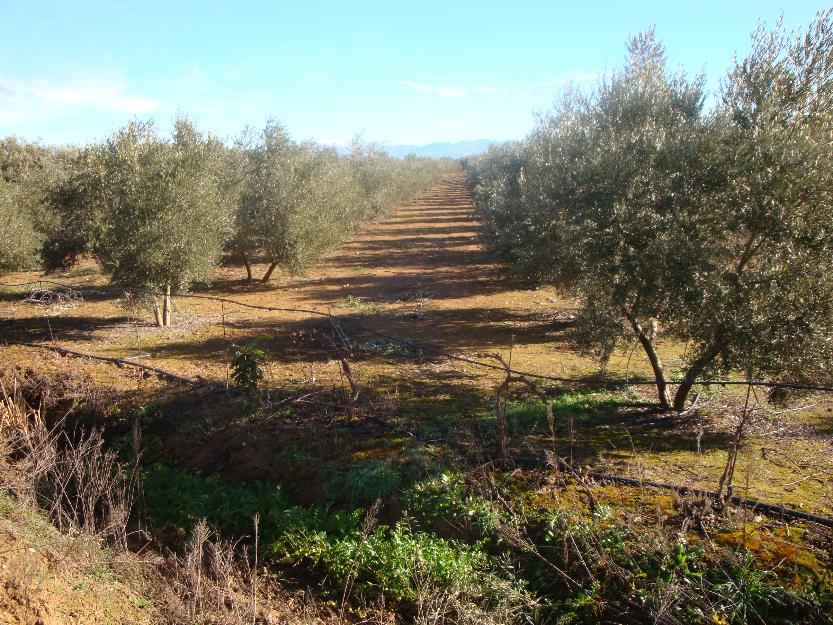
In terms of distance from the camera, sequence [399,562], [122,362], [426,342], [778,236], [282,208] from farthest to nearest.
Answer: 1. [282,208]
2. [426,342]
3. [122,362]
4. [778,236]
5. [399,562]

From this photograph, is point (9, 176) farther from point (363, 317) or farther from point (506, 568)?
point (506, 568)

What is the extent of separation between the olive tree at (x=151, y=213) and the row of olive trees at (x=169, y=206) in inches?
1.2

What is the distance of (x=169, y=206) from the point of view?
55.3ft

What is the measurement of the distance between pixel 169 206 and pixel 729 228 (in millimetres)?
15067

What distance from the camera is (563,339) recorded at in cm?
1719

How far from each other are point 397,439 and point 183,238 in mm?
10991

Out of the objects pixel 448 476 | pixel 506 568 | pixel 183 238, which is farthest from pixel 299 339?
pixel 506 568

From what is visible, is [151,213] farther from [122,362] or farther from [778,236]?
[778,236]

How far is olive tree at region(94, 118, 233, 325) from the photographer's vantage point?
1653 cm

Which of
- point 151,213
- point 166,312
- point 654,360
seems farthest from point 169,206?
point 654,360

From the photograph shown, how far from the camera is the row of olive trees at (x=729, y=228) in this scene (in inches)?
313

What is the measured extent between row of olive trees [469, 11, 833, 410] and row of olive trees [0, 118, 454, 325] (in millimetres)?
12141

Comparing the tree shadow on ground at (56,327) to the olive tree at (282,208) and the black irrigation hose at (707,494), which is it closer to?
the olive tree at (282,208)

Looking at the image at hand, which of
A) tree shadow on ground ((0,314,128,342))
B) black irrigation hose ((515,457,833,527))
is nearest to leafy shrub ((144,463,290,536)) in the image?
black irrigation hose ((515,457,833,527))
